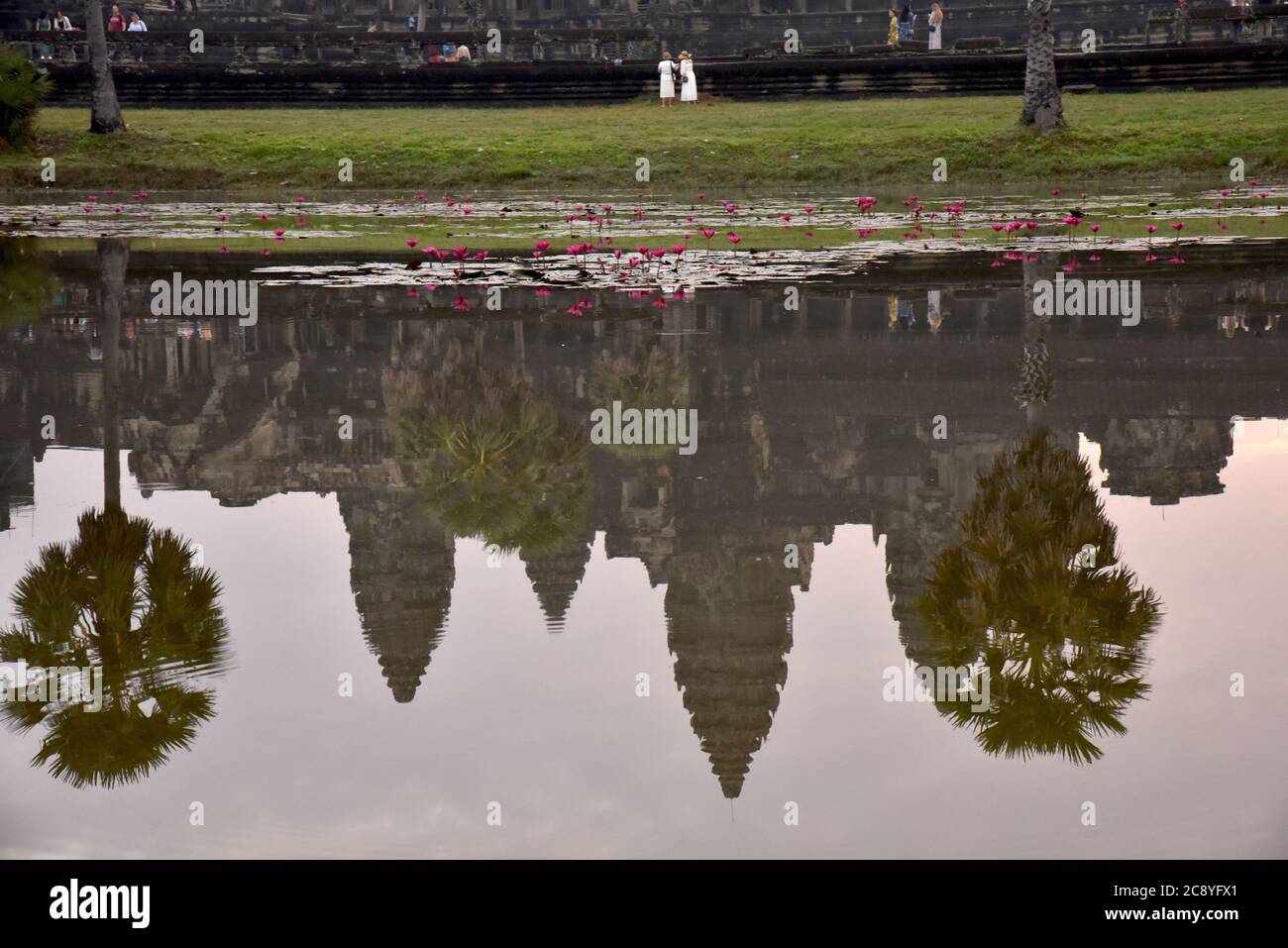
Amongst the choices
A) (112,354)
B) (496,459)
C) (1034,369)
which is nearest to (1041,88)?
(1034,369)

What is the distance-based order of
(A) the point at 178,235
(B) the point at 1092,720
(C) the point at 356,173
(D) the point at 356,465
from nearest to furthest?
1. (B) the point at 1092,720
2. (D) the point at 356,465
3. (A) the point at 178,235
4. (C) the point at 356,173

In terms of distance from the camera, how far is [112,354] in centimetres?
1163

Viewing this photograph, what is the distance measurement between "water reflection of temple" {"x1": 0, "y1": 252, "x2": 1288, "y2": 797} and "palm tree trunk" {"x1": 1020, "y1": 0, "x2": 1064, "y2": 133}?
1709cm

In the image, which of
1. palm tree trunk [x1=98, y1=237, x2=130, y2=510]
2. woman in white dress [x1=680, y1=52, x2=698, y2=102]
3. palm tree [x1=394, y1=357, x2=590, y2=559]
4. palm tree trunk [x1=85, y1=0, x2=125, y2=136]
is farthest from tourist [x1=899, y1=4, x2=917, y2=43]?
palm tree [x1=394, y1=357, x2=590, y2=559]

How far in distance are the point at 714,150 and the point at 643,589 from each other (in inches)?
1012

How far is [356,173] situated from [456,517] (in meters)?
25.0

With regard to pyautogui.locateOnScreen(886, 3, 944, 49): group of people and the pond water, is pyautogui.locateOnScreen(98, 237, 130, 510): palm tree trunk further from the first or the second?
pyautogui.locateOnScreen(886, 3, 944, 49): group of people

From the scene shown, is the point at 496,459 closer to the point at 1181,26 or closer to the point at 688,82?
the point at 688,82

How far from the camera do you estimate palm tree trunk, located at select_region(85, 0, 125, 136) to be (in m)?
34.2

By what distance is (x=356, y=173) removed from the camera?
102 ft

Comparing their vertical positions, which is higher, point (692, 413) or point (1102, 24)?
point (1102, 24)

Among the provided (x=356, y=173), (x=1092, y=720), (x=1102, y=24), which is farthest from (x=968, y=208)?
(x=1102, y=24)
